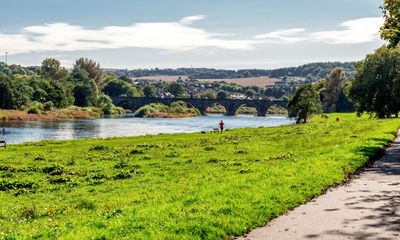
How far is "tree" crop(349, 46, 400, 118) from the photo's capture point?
8438cm

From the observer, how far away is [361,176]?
918 inches

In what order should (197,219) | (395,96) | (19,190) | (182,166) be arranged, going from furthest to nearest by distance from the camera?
(395,96) < (182,166) < (19,190) < (197,219)

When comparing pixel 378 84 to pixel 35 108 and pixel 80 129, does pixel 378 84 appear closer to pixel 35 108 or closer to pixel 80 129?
pixel 80 129

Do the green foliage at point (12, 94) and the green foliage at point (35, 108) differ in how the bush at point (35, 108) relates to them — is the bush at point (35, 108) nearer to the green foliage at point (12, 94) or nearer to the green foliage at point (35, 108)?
the green foliage at point (35, 108)

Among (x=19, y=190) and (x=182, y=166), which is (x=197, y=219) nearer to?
(x=19, y=190)

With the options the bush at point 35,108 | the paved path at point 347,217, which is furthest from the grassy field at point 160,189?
the bush at point 35,108

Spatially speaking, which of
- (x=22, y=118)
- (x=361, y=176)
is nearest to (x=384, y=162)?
(x=361, y=176)

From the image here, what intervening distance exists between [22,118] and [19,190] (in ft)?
410

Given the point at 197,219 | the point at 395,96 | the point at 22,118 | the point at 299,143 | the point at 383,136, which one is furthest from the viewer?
the point at 22,118

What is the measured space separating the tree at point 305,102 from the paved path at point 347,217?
75.3 m

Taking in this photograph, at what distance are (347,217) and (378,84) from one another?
75.8m

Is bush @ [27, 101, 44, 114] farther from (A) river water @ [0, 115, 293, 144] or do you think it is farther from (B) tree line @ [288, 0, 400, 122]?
(B) tree line @ [288, 0, 400, 122]

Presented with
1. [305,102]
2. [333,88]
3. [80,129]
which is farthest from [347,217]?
[333,88]

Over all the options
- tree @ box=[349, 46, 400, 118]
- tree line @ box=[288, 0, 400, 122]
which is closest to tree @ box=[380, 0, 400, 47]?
tree line @ box=[288, 0, 400, 122]
